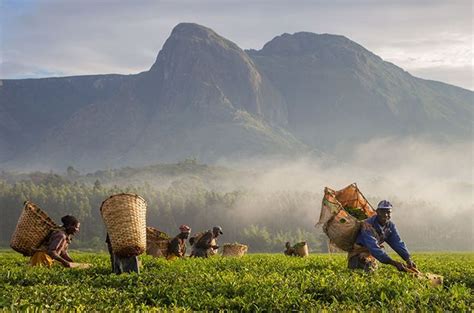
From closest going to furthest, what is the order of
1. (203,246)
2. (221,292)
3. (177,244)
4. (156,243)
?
(221,292)
(177,244)
(156,243)
(203,246)

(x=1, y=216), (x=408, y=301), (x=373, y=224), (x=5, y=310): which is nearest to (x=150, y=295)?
(x=5, y=310)

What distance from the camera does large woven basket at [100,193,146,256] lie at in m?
→ 16.0

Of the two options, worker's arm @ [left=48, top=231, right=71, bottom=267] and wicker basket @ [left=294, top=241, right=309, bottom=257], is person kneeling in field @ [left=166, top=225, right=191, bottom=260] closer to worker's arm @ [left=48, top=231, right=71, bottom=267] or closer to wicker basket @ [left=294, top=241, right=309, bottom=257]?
worker's arm @ [left=48, top=231, right=71, bottom=267]

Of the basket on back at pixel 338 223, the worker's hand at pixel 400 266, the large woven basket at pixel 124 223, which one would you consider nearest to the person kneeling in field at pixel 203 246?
the basket on back at pixel 338 223

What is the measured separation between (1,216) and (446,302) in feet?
600

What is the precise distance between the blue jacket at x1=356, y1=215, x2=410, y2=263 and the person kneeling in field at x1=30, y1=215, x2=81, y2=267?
296 inches

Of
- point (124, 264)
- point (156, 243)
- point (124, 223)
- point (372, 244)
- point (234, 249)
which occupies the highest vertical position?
point (124, 223)

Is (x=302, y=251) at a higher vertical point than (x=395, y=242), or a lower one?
lower

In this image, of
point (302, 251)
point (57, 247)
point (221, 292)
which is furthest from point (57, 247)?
point (302, 251)

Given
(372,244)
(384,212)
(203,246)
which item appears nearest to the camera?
(372,244)

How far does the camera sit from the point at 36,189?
197875 millimetres

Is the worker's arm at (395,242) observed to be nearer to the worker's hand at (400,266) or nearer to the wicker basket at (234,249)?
the worker's hand at (400,266)

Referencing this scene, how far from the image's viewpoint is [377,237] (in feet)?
53.0

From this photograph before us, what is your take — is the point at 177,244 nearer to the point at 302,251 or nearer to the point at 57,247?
the point at 57,247
